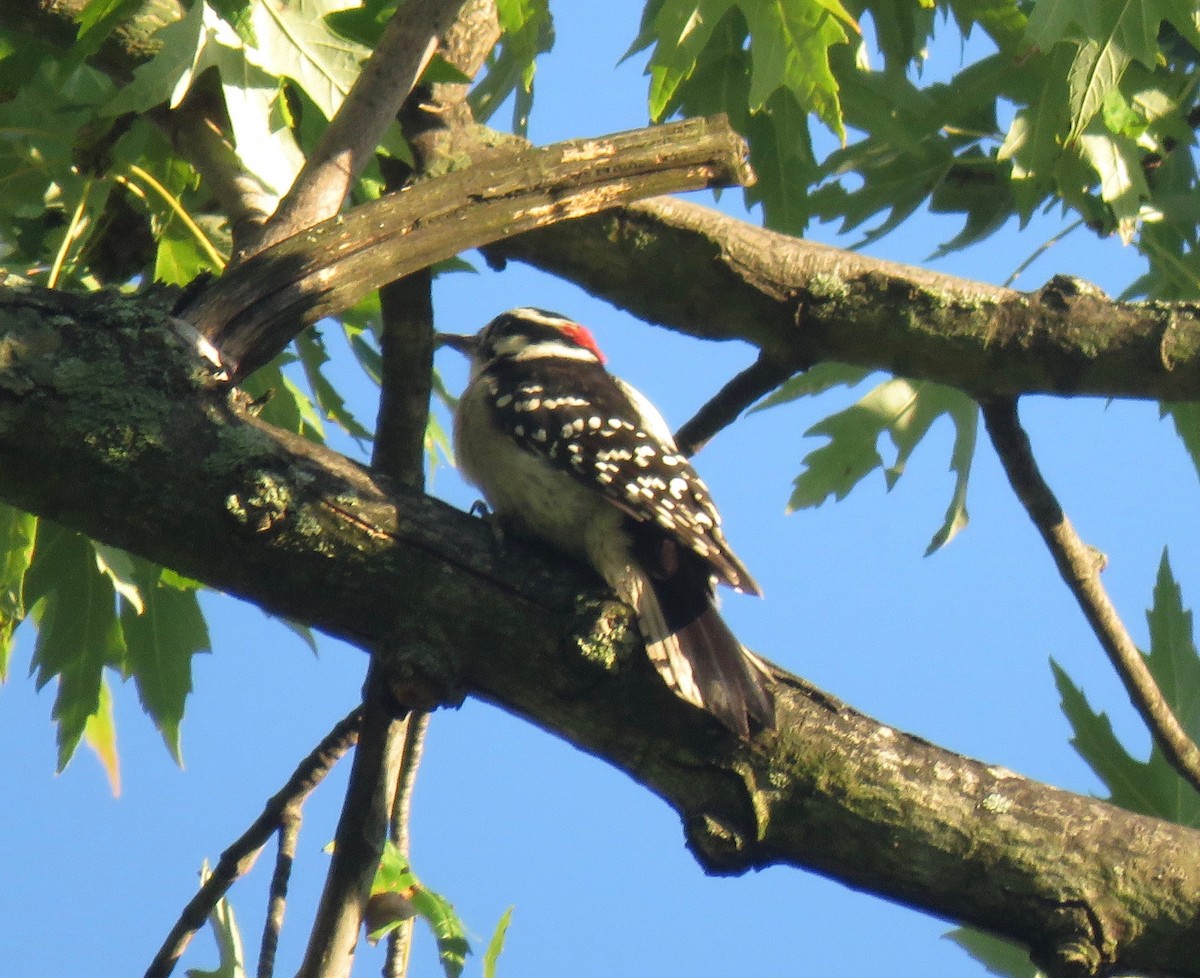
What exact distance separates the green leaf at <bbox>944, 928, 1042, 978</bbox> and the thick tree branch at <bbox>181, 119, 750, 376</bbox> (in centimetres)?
146

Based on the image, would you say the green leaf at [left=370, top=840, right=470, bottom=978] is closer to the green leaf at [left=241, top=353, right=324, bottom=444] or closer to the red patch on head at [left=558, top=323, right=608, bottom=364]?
the green leaf at [left=241, top=353, right=324, bottom=444]

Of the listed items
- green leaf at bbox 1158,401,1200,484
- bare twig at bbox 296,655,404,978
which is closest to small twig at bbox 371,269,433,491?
bare twig at bbox 296,655,404,978

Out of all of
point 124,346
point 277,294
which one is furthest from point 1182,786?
point 124,346

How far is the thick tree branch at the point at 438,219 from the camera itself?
79.2 inches

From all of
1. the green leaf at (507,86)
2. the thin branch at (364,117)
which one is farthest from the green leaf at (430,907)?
the green leaf at (507,86)

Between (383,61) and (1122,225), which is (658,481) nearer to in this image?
(383,61)

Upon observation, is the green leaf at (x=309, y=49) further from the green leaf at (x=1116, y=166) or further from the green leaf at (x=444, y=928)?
Result: the green leaf at (x=1116, y=166)

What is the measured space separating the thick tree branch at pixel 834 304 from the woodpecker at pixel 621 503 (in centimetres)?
27

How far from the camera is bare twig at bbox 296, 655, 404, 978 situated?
6.07 ft

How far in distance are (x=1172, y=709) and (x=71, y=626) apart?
2.17 metres

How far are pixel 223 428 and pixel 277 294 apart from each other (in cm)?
24

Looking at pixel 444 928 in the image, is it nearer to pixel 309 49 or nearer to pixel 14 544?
pixel 14 544

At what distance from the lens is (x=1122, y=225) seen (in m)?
3.11

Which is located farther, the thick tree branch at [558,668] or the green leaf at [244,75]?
the green leaf at [244,75]
